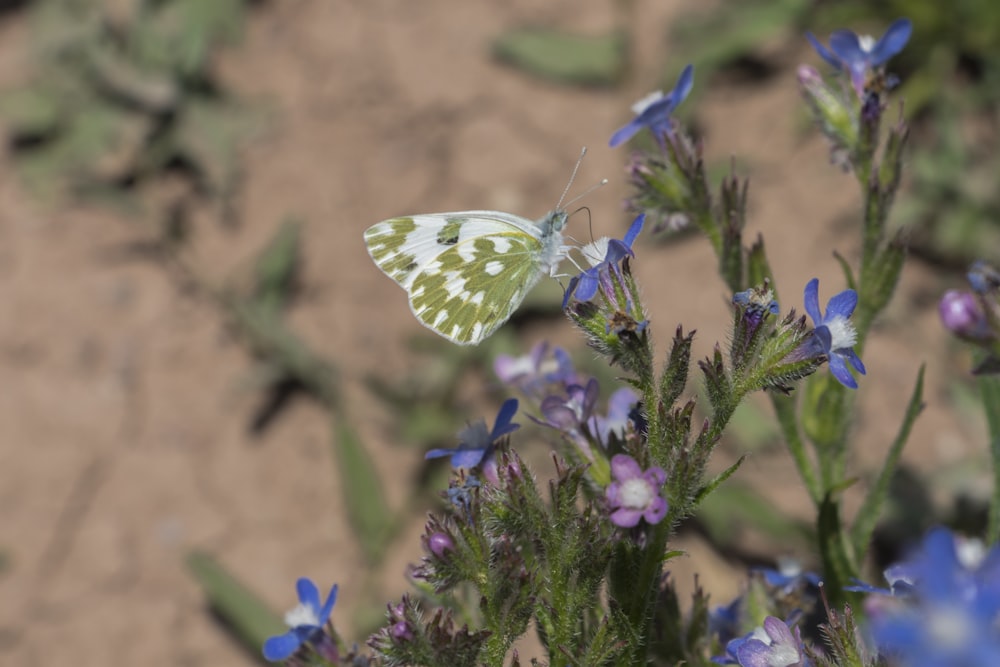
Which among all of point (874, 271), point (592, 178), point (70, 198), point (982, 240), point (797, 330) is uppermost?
point (70, 198)

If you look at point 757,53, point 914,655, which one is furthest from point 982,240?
point 914,655

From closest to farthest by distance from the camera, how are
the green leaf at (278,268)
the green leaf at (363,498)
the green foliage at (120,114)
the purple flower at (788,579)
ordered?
the purple flower at (788,579) → the green leaf at (363,498) → the green leaf at (278,268) → the green foliage at (120,114)

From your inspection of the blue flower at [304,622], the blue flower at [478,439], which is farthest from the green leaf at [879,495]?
the blue flower at [304,622]

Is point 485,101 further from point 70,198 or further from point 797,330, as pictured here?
point 797,330

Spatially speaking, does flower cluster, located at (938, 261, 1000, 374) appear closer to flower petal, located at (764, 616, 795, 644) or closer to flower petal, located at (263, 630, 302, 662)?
flower petal, located at (764, 616, 795, 644)

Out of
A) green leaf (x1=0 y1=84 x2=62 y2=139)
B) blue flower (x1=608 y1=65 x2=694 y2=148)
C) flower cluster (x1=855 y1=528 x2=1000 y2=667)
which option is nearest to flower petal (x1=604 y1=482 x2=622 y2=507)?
flower cluster (x1=855 y1=528 x2=1000 y2=667)

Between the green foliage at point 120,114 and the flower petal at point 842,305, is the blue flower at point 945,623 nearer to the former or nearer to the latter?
the flower petal at point 842,305
